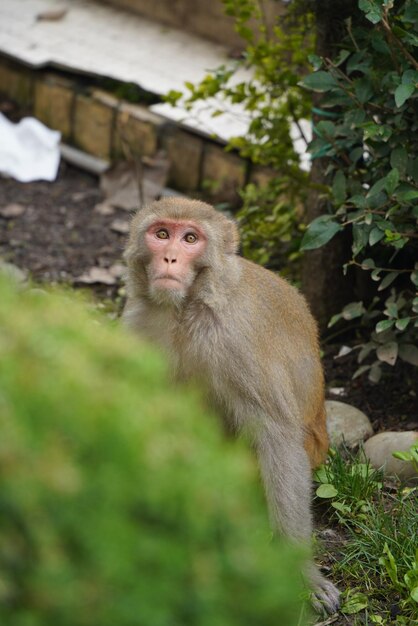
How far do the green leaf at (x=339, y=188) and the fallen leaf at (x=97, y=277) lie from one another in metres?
2.60

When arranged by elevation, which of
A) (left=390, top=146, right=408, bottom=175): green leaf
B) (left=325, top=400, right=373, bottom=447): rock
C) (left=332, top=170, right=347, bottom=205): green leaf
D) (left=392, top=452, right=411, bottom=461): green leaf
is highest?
(left=390, top=146, right=408, bottom=175): green leaf

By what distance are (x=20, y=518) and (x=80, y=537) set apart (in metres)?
0.11

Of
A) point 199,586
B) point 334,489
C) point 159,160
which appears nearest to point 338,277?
point 334,489

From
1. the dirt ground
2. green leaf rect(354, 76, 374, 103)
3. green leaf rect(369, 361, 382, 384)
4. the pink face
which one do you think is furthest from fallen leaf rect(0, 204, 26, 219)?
the pink face

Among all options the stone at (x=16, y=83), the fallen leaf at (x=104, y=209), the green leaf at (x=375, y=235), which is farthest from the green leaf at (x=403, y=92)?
the stone at (x=16, y=83)

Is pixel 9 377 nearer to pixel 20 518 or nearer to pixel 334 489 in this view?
pixel 20 518

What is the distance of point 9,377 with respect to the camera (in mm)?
2086

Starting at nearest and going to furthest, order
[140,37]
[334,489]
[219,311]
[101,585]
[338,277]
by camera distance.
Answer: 1. [101,585]
2. [219,311]
3. [334,489]
4. [338,277]
5. [140,37]

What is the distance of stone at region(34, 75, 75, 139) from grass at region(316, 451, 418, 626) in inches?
221

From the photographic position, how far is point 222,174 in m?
8.82

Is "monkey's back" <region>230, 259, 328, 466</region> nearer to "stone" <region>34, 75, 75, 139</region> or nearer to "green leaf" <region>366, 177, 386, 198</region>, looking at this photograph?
"green leaf" <region>366, 177, 386, 198</region>

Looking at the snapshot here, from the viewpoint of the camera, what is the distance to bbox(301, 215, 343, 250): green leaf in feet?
18.7

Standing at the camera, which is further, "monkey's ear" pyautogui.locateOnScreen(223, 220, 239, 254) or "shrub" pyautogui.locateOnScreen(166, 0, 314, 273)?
"shrub" pyautogui.locateOnScreen(166, 0, 314, 273)

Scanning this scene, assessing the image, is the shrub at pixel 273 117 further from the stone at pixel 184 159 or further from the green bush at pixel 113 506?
the green bush at pixel 113 506
